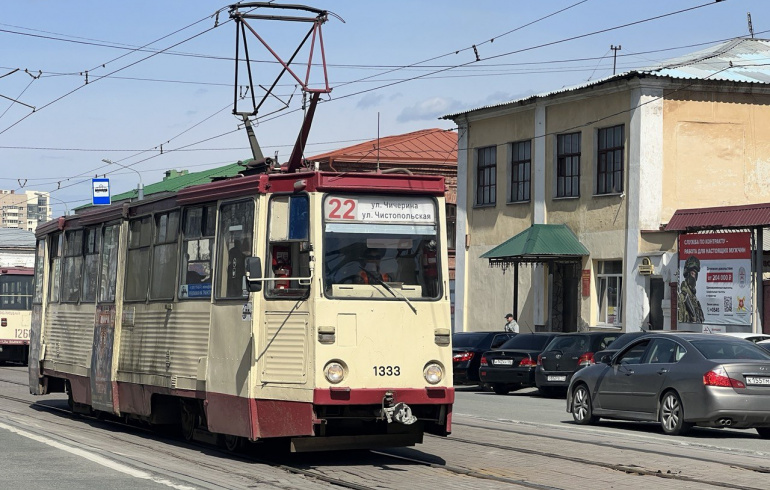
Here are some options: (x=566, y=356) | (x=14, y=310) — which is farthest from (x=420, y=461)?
(x=14, y=310)

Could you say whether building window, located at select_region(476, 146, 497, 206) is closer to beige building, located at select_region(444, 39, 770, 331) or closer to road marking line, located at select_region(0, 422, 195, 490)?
beige building, located at select_region(444, 39, 770, 331)

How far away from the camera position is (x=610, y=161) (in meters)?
35.8

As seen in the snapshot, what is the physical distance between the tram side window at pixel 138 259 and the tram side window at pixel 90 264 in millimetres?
1523

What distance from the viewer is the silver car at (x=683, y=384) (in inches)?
648

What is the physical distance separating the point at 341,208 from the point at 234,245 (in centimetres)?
146

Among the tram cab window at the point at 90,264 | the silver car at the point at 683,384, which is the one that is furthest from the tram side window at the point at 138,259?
the silver car at the point at 683,384

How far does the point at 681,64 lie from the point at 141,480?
27483 millimetres

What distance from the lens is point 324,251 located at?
12.7 meters

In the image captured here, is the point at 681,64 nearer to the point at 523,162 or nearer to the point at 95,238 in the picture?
the point at 523,162

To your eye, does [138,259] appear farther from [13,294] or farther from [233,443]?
[13,294]

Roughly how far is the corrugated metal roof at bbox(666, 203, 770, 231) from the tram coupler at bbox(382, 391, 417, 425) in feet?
60.1

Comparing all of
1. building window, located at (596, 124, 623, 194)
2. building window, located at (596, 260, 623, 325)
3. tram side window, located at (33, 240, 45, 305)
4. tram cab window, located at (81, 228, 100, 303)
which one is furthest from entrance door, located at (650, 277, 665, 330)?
tram cab window, located at (81, 228, 100, 303)

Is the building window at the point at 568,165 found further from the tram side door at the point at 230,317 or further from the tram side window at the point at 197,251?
the tram side door at the point at 230,317

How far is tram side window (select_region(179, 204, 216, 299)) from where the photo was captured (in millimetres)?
14305
